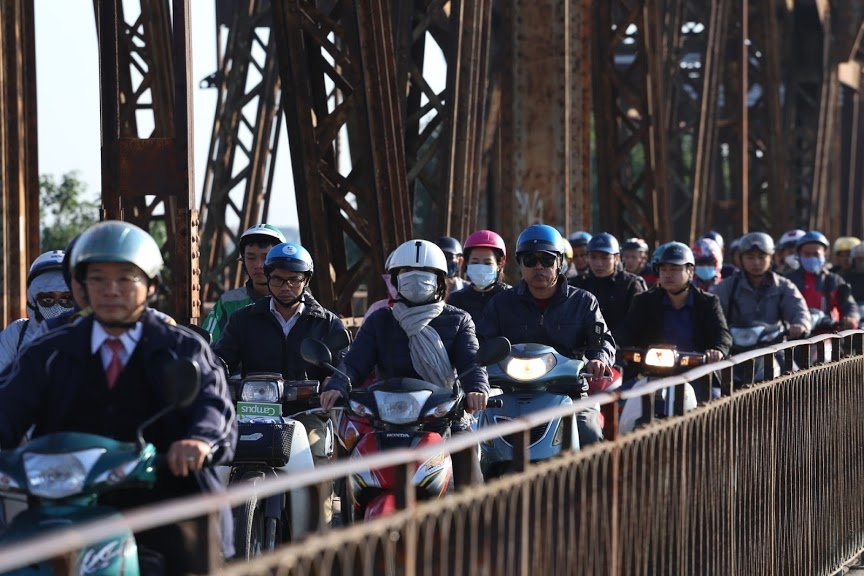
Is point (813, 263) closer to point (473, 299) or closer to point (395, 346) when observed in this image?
point (473, 299)

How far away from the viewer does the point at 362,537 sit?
3498mm

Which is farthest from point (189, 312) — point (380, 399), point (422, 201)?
point (422, 201)

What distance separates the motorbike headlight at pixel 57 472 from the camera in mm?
4512

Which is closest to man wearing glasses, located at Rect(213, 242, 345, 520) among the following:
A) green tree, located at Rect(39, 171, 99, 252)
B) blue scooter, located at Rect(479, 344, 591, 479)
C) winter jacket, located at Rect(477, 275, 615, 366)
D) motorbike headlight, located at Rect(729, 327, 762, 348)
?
blue scooter, located at Rect(479, 344, 591, 479)

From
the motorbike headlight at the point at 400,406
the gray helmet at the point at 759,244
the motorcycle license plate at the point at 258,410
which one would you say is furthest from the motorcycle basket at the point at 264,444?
the gray helmet at the point at 759,244

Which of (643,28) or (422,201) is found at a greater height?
(643,28)

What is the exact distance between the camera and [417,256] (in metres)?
7.86

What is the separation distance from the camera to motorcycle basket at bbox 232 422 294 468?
23.6ft

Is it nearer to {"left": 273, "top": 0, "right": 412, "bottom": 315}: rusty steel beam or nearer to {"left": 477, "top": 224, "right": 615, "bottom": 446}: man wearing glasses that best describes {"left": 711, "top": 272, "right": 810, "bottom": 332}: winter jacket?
{"left": 273, "top": 0, "right": 412, "bottom": 315}: rusty steel beam

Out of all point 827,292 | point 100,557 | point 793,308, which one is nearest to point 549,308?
point 793,308

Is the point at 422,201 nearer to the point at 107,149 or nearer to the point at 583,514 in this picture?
the point at 107,149

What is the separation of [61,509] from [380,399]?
111 inches

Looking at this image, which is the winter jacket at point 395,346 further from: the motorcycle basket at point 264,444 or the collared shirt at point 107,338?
the collared shirt at point 107,338

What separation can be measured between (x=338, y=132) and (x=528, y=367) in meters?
3.98
